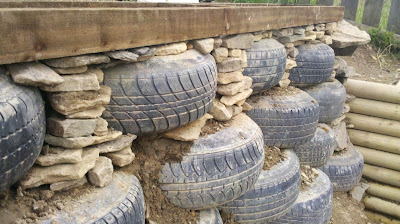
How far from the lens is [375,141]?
5.65 m

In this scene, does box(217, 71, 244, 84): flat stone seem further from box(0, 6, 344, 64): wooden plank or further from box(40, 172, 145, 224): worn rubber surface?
box(40, 172, 145, 224): worn rubber surface

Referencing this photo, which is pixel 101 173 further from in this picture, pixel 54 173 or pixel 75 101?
pixel 75 101

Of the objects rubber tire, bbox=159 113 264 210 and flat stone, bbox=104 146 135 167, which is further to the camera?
rubber tire, bbox=159 113 264 210

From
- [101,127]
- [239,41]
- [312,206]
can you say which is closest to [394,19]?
[312,206]

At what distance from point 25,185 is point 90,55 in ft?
1.96

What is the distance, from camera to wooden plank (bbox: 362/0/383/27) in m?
7.49

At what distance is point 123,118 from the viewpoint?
185 cm

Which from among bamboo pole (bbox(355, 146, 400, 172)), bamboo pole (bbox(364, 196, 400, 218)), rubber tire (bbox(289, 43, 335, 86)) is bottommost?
bamboo pole (bbox(364, 196, 400, 218))

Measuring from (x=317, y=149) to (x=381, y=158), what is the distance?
2.24 m

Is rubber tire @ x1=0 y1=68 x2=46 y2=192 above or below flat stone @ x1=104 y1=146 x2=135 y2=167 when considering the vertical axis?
above

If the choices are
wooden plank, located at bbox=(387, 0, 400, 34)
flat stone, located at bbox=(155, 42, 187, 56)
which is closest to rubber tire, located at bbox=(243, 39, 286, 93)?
flat stone, located at bbox=(155, 42, 187, 56)

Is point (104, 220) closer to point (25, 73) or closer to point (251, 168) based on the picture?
point (25, 73)

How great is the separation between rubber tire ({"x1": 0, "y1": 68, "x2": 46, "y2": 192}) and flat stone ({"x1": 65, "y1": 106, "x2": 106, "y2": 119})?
7.9 inches

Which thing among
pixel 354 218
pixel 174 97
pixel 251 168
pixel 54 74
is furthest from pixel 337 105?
pixel 54 74
